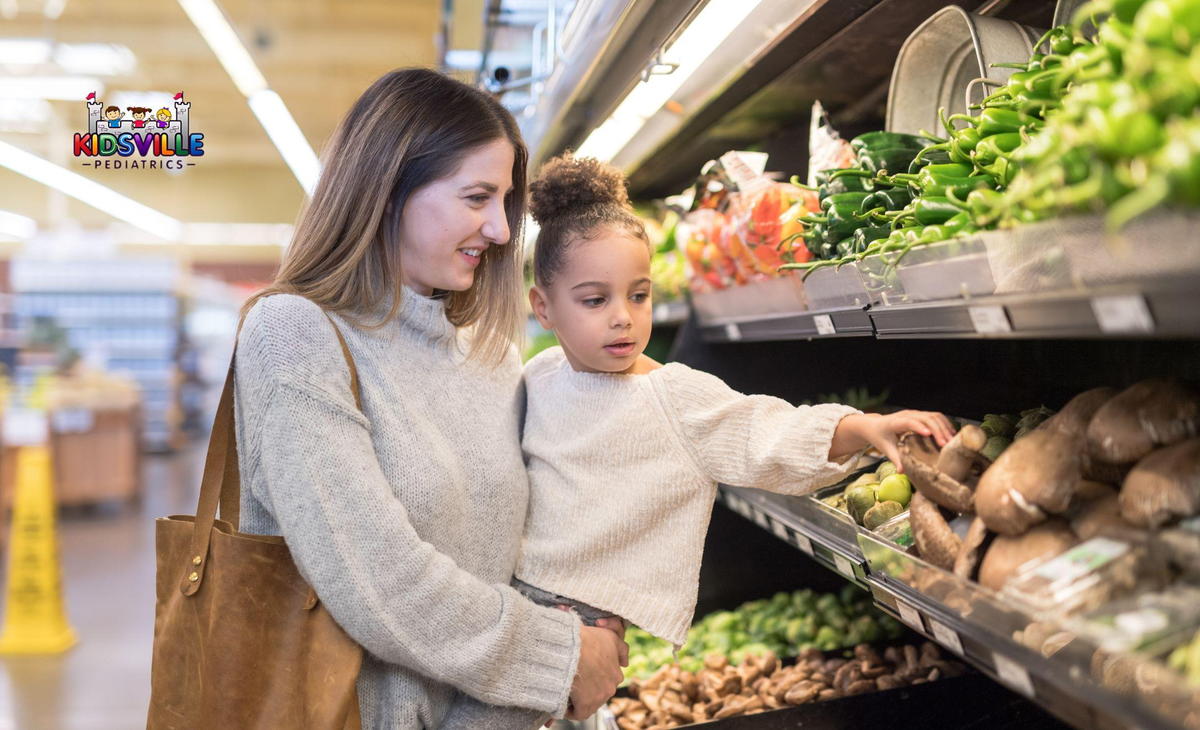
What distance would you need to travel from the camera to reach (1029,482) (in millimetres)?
1043

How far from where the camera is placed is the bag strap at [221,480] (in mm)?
1420

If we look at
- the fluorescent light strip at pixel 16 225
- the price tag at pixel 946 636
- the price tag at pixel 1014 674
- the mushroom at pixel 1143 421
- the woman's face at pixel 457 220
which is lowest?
the price tag at pixel 946 636

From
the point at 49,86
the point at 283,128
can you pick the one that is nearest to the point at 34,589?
the point at 283,128

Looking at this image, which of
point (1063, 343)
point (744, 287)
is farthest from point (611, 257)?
point (1063, 343)

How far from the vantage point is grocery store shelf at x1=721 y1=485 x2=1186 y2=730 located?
0.81 meters

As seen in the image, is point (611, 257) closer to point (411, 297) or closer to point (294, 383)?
point (411, 297)

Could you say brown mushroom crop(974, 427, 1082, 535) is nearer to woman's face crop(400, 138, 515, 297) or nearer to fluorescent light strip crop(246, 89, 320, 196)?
woman's face crop(400, 138, 515, 297)

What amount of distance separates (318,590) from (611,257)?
742mm

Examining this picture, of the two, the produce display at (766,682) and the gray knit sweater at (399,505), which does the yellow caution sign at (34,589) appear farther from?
the gray knit sweater at (399,505)

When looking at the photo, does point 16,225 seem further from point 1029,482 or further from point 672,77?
point 1029,482

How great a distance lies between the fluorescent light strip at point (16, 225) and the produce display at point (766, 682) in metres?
18.3

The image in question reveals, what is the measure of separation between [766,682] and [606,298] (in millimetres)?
1162

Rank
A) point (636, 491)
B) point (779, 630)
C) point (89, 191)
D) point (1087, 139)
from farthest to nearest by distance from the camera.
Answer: point (89, 191), point (779, 630), point (636, 491), point (1087, 139)

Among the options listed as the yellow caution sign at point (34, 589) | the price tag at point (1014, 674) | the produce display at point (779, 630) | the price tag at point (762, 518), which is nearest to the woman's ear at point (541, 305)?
the price tag at point (762, 518)
